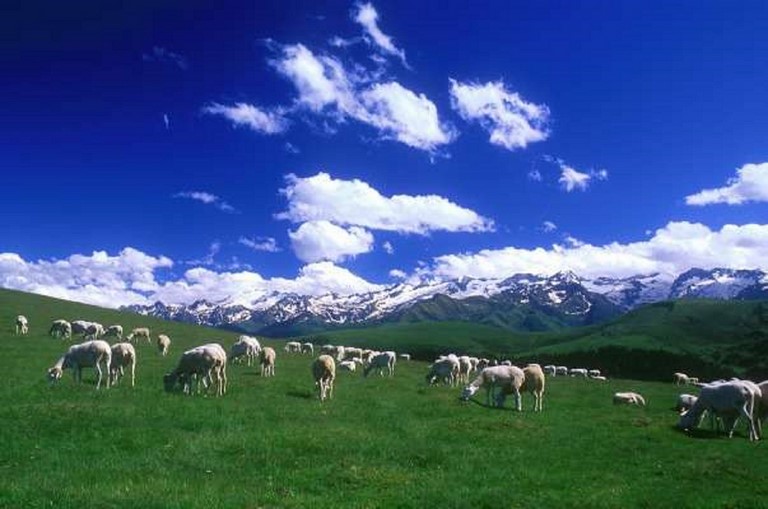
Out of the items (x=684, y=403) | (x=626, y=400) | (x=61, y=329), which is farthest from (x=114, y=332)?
(x=684, y=403)

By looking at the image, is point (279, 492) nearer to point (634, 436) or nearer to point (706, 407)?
point (634, 436)

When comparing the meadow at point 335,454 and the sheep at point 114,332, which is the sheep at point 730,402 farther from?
the sheep at point 114,332

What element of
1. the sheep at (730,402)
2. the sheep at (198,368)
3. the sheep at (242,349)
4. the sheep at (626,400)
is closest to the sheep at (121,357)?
the sheep at (198,368)

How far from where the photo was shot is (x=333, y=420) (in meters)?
29.9

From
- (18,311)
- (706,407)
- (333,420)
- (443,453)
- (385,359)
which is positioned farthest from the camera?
(18,311)

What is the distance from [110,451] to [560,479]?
47.4ft

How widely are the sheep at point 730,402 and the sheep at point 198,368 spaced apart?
79.6 feet

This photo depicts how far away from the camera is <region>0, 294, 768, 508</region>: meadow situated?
1825 cm

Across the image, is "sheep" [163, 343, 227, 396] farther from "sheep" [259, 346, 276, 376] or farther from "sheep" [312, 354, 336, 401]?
"sheep" [259, 346, 276, 376]

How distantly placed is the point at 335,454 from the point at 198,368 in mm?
15190

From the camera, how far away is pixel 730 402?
33.3 meters

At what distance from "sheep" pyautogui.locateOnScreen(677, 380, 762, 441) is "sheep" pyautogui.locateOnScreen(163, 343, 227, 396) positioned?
24257 millimetres

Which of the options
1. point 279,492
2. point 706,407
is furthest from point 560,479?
point 706,407

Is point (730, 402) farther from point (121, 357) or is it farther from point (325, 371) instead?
point (121, 357)
